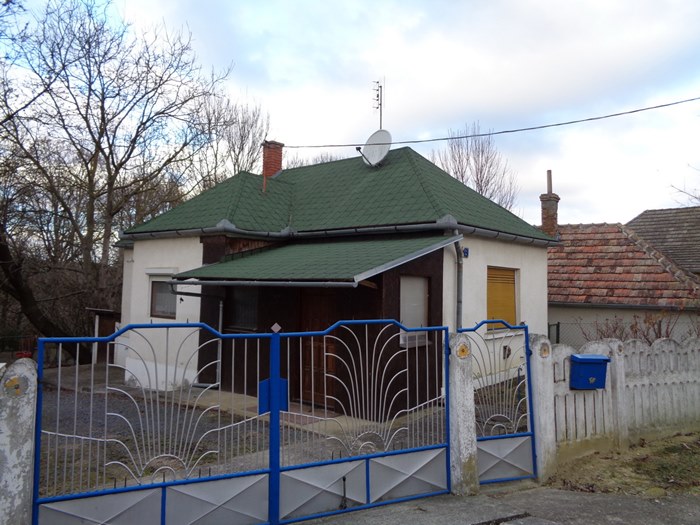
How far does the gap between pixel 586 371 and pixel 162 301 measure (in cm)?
921

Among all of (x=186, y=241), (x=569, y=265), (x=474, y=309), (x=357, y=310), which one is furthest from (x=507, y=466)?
(x=569, y=265)

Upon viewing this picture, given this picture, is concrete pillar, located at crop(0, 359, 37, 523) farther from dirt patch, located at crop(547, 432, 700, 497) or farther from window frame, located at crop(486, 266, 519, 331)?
window frame, located at crop(486, 266, 519, 331)

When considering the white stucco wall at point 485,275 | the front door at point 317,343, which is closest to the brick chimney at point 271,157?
the front door at point 317,343

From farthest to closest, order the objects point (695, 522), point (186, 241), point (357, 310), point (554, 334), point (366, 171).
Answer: point (554, 334)
point (366, 171)
point (186, 241)
point (357, 310)
point (695, 522)

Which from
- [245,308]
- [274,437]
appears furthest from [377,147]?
[274,437]

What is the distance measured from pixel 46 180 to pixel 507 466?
15.4m

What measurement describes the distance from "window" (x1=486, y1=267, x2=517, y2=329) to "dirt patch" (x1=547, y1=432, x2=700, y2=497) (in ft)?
14.6

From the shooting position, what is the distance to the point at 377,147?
12422mm

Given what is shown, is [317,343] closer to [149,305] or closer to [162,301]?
[162,301]

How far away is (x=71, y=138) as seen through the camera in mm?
15703

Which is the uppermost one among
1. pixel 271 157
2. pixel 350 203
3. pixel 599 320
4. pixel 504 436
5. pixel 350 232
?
pixel 271 157

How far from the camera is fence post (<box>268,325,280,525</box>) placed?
4.23 metres

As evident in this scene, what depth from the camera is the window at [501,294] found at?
1079 centimetres

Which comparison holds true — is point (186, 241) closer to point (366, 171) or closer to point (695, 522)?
point (366, 171)
